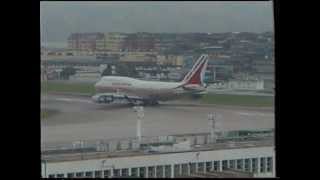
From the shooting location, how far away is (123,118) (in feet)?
11.2

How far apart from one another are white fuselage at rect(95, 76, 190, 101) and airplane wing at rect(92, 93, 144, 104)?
37 mm

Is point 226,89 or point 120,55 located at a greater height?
point 120,55

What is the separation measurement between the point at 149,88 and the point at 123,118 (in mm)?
278

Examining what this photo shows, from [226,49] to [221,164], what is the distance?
0.75 metres

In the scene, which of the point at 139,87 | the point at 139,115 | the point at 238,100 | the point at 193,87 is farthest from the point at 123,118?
the point at 238,100

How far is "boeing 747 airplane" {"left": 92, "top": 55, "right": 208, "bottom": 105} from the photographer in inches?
128

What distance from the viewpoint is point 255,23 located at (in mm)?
3553

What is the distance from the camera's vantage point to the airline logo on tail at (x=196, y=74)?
3.22 meters

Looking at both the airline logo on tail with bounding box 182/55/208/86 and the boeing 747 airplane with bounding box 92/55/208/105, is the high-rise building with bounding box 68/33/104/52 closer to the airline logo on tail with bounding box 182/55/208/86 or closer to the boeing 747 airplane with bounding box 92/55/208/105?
the boeing 747 airplane with bounding box 92/55/208/105

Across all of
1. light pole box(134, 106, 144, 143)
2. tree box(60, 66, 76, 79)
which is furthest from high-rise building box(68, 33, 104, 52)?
light pole box(134, 106, 144, 143)
